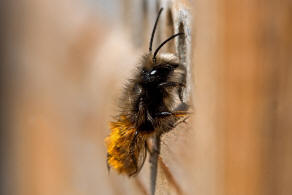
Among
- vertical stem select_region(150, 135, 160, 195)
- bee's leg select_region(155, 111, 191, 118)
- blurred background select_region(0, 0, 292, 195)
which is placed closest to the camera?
blurred background select_region(0, 0, 292, 195)

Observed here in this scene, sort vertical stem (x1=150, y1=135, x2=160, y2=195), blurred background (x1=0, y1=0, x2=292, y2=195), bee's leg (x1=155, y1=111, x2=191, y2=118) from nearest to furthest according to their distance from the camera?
1. blurred background (x1=0, y1=0, x2=292, y2=195)
2. bee's leg (x1=155, y1=111, x2=191, y2=118)
3. vertical stem (x1=150, y1=135, x2=160, y2=195)

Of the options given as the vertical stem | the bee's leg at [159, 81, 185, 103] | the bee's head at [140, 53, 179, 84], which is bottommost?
the vertical stem

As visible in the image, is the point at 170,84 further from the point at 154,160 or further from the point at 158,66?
the point at 154,160

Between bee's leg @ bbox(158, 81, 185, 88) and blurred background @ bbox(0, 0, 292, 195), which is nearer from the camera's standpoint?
blurred background @ bbox(0, 0, 292, 195)

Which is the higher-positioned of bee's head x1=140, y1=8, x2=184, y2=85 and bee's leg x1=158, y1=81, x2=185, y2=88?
bee's head x1=140, y1=8, x2=184, y2=85

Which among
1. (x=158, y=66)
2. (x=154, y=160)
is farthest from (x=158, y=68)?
(x=154, y=160)
